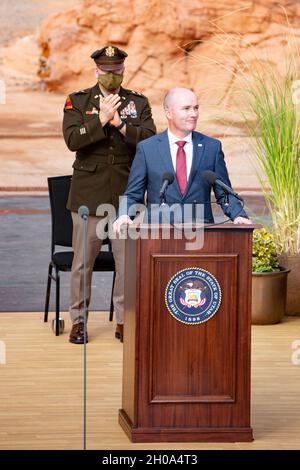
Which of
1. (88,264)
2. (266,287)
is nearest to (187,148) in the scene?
(88,264)

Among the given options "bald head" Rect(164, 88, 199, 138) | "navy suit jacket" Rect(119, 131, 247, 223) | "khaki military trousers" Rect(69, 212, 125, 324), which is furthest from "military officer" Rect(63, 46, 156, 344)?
"bald head" Rect(164, 88, 199, 138)

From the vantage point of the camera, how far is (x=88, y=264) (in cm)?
682

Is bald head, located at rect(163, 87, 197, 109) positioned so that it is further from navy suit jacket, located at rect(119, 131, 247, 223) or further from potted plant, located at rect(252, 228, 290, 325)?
potted plant, located at rect(252, 228, 290, 325)

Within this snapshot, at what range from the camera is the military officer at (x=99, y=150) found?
6.57 metres

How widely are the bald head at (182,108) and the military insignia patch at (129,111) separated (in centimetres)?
148

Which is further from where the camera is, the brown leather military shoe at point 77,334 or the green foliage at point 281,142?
the green foliage at point 281,142

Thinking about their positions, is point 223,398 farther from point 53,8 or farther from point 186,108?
point 53,8

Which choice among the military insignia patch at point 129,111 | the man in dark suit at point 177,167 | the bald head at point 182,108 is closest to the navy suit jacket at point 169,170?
the man in dark suit at point 177,167

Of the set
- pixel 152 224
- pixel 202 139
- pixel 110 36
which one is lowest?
pixel 152 224

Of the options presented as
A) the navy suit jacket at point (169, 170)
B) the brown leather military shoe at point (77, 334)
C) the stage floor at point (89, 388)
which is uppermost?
the navy suit jacket at point (169, 170)

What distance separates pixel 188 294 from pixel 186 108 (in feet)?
2.69

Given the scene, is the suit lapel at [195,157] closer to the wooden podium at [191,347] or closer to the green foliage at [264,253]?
the wooden podium at [191,347]
